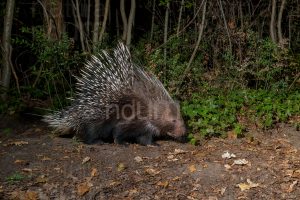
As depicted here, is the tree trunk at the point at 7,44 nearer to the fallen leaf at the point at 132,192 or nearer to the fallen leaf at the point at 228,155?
the fallen leaf at the point at 132,192

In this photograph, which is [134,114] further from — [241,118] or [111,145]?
[241,118]

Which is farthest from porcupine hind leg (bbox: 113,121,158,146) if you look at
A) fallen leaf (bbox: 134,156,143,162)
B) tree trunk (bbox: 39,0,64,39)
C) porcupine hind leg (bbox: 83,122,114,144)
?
tree trunk (bbox: 39,0,64,39)

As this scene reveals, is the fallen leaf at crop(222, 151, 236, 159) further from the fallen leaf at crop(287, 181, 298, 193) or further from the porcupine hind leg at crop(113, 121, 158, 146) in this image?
the porcupine hind leg at crop(113, 121, 158, 146)

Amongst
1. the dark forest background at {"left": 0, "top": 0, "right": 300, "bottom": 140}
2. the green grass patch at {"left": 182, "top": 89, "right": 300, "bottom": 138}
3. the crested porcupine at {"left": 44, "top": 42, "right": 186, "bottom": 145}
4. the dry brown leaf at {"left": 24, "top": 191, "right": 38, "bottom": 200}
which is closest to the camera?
the dry brown leaf at {"left": 24, "top": 191, "right": 38, "bottom": 200}

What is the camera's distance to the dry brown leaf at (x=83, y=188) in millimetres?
5461

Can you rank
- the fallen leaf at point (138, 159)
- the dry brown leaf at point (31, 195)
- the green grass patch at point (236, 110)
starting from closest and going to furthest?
the dry brown leaf at point (31, 195)
the fallen leaf at point (138, 159)
the green grass patch at point (236, 110)

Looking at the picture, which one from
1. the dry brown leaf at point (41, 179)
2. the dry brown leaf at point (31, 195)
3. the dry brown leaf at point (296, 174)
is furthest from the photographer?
the dry brown leaf at point (296, 174)

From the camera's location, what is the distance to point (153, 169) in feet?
20.2

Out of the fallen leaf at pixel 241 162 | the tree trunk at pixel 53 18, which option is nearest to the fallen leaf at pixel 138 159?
the fallen leaf at pixel 241 162

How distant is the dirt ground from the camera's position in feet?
18.1

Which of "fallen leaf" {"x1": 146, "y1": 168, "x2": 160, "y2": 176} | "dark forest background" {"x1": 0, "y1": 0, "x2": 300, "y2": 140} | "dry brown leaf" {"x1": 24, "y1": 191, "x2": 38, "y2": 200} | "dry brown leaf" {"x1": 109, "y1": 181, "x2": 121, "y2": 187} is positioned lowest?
"dry brown leaf" {"x1": 24, "y1": 191, "x2": 38, "y2": 200}

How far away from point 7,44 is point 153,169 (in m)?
4.47

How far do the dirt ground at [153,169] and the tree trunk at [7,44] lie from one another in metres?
2.04

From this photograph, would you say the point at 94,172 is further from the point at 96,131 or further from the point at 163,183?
the point at 96,131
